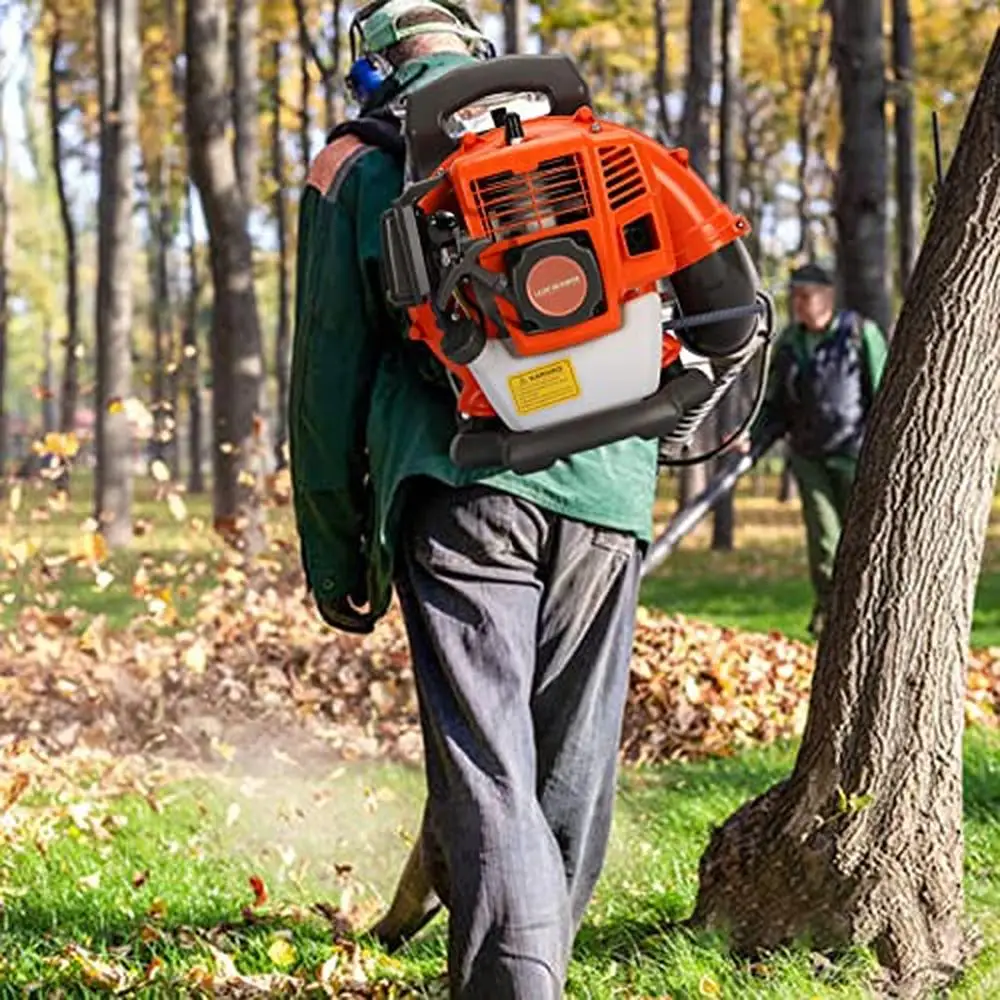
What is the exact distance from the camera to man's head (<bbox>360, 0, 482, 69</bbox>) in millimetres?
3285

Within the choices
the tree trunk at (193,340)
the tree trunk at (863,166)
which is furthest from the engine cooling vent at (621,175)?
the tree trunk at (193,340)

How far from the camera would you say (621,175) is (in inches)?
114

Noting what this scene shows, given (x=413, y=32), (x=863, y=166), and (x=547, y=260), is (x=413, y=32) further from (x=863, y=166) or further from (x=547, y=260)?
(x=863, y=166)

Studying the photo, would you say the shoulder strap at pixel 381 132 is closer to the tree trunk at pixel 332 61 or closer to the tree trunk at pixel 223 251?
the tree trunk at pixel 223 251

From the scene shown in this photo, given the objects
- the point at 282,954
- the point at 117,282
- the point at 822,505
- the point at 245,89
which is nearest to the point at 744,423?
the point at 282,954

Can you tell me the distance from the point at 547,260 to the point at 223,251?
12.9 meters

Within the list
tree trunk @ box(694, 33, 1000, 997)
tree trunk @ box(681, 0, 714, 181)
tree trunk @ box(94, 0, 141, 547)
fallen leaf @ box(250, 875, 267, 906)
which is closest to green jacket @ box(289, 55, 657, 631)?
tree trunk @ box(694, 33, 1000, 997)

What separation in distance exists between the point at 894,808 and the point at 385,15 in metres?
1.98

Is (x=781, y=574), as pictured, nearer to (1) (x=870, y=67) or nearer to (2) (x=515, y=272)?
(1) (x=870, y=67)

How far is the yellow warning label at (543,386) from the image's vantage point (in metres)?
2.94

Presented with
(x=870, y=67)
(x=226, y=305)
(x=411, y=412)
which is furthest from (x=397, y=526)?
(x=226, y=305)

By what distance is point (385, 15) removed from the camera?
10.9 ft

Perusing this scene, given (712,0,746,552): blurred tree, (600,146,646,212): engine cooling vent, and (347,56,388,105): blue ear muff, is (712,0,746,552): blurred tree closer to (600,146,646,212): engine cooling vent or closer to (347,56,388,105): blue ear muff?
(347,56,388,105): blue ear muff

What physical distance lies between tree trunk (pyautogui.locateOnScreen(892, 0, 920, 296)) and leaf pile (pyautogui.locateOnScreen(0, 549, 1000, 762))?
33.4 ft
